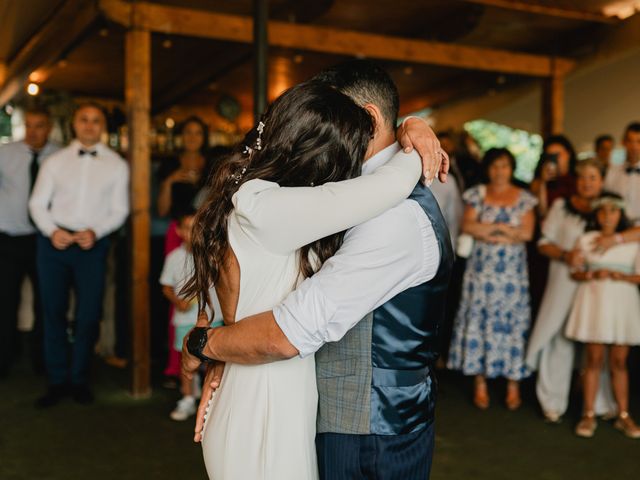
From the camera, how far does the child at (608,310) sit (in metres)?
3.69

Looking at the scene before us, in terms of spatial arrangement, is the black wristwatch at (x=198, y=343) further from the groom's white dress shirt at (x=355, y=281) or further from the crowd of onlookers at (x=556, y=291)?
the crowd of onlookers at (x=556, y=291)

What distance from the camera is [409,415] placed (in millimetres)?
1432

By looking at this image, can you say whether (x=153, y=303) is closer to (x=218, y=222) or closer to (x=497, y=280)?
(x=497, y=280)

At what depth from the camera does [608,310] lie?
3.70 meters

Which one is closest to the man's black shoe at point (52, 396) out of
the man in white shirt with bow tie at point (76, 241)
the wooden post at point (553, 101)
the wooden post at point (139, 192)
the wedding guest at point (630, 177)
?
the man in white shirt with bow tie at point (76, 241)

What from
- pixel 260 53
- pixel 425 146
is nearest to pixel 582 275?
pixel 260 53

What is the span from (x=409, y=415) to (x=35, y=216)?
10.7 feet

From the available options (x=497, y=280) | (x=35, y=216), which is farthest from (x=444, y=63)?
(x=35, y=216)

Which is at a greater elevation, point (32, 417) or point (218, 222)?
point (218, 222)

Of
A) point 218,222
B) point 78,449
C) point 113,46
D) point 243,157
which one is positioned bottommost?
point 78,449

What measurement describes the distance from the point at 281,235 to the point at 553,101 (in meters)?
5.39

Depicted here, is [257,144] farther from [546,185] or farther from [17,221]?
[17,221]

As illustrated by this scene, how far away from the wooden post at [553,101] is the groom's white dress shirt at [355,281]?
5.25m

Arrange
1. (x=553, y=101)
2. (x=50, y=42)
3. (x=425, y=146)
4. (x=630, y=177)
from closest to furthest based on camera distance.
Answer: (x=425, y=146) → (x=630, y=177) → (x=553, y=101) → (x=50, y=42)
